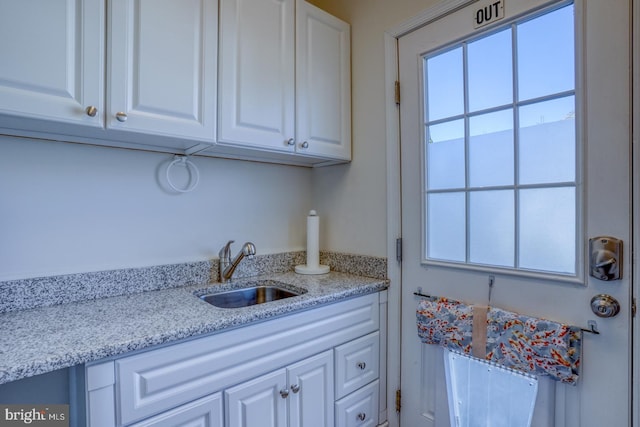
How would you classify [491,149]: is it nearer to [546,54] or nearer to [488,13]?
[546,54]

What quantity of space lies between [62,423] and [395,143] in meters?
1.58

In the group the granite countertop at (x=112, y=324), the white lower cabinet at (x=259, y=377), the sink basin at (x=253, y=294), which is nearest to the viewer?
the granite countertop at (x=112, y=324)

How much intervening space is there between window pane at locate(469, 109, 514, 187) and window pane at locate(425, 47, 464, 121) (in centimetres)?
12

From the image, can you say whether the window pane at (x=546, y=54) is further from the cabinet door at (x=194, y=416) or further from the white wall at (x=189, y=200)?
the cabinet door at (x=194, y=416)

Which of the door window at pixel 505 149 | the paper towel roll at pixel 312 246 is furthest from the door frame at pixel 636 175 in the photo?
the paper towel roll at pixel 312 246

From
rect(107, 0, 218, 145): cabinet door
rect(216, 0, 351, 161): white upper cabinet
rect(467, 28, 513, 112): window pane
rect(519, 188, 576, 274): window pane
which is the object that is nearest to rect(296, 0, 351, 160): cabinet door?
rect(216, 0, 351, 161): white upper cabinet

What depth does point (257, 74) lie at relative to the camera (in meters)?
1.42

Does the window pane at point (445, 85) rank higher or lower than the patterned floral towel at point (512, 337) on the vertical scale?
higher

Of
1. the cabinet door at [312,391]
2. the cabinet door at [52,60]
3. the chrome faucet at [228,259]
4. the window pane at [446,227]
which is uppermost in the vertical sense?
the cabinet door at [52,60]

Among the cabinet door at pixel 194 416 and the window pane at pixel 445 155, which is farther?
the window pane at pixel 445 155

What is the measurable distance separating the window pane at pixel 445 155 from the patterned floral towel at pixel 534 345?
0.56 m

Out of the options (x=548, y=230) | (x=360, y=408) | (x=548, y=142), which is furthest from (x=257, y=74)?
(x=360, y=408)

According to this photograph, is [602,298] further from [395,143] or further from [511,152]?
[395,143]

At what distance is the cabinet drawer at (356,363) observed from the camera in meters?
1.42
